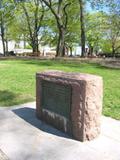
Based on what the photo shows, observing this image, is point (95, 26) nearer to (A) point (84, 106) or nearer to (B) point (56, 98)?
(B) point (56, 98)

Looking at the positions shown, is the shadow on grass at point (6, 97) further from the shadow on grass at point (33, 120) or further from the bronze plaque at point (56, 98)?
the bronze plaque at point (56, 98)

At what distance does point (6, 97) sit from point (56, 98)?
3.36 meters

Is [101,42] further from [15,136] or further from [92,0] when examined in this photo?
[15,136]

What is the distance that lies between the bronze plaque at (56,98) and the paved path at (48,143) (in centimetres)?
41

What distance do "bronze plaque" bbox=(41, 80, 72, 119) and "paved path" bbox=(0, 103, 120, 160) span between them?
413 millimetres

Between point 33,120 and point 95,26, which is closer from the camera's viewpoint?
point 33,120

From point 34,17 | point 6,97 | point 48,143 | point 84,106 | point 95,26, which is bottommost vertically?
point 48,143

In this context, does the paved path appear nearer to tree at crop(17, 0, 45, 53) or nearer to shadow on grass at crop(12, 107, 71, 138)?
shadow on grass at crop(12, 107, 71, 138)

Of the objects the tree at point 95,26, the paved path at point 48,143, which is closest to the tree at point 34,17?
the tree at point 95,26

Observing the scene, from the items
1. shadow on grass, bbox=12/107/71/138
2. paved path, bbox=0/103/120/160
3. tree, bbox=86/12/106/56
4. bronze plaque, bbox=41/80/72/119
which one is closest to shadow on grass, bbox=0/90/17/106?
shadow on grass, bbox=12/107/71/138

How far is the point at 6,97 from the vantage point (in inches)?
336

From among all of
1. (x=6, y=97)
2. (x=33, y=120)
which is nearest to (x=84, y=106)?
(x=33, y=120)

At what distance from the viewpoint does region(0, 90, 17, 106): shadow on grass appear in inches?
307

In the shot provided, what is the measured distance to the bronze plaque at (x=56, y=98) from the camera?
525cm
